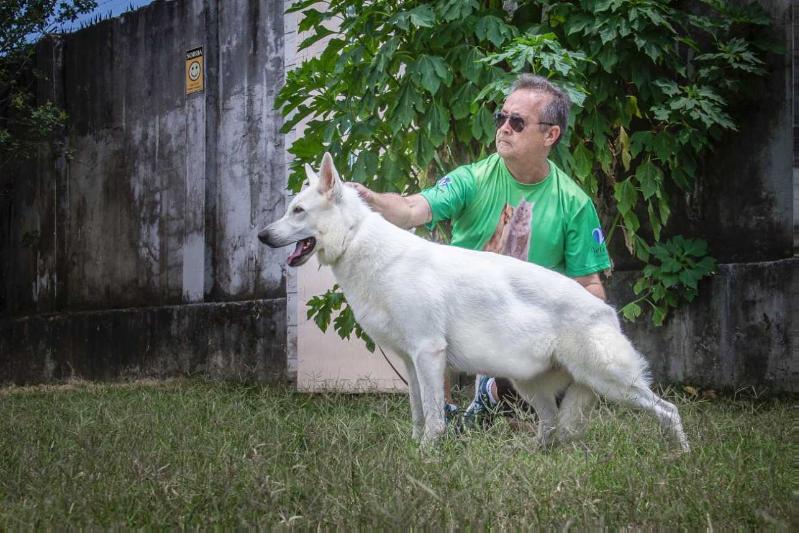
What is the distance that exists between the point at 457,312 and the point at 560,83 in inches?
63.7

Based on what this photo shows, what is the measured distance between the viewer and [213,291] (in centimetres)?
827

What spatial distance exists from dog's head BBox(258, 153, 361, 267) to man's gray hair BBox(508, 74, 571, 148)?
908 millimetres

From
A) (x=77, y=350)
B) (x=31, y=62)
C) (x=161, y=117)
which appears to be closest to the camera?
(x=161, y=117)

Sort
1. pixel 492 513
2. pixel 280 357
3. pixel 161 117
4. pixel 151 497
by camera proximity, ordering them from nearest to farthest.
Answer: pixel 492 513 < pixel 151 497 < pixel 280 357 < pixel 161 117

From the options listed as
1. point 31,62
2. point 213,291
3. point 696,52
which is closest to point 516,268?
point 696,52

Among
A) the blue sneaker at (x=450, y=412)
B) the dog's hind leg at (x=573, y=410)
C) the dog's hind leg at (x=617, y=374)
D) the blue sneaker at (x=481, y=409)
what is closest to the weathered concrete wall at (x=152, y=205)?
the blue sneaker at (x=481, y=409)

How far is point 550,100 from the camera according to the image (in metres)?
3.70

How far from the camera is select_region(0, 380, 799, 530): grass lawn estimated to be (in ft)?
7.73

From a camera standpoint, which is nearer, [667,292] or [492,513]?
[492,513]

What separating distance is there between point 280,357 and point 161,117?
2.97m

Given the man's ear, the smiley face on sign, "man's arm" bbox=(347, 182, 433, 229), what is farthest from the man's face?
the smiley face on sign

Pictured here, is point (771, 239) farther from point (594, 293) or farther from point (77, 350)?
point (77, 350)

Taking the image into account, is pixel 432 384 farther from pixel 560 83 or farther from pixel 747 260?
pixel 747 260

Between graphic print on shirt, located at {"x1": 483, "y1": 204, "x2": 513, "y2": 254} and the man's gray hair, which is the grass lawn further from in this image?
the man's gray hair
